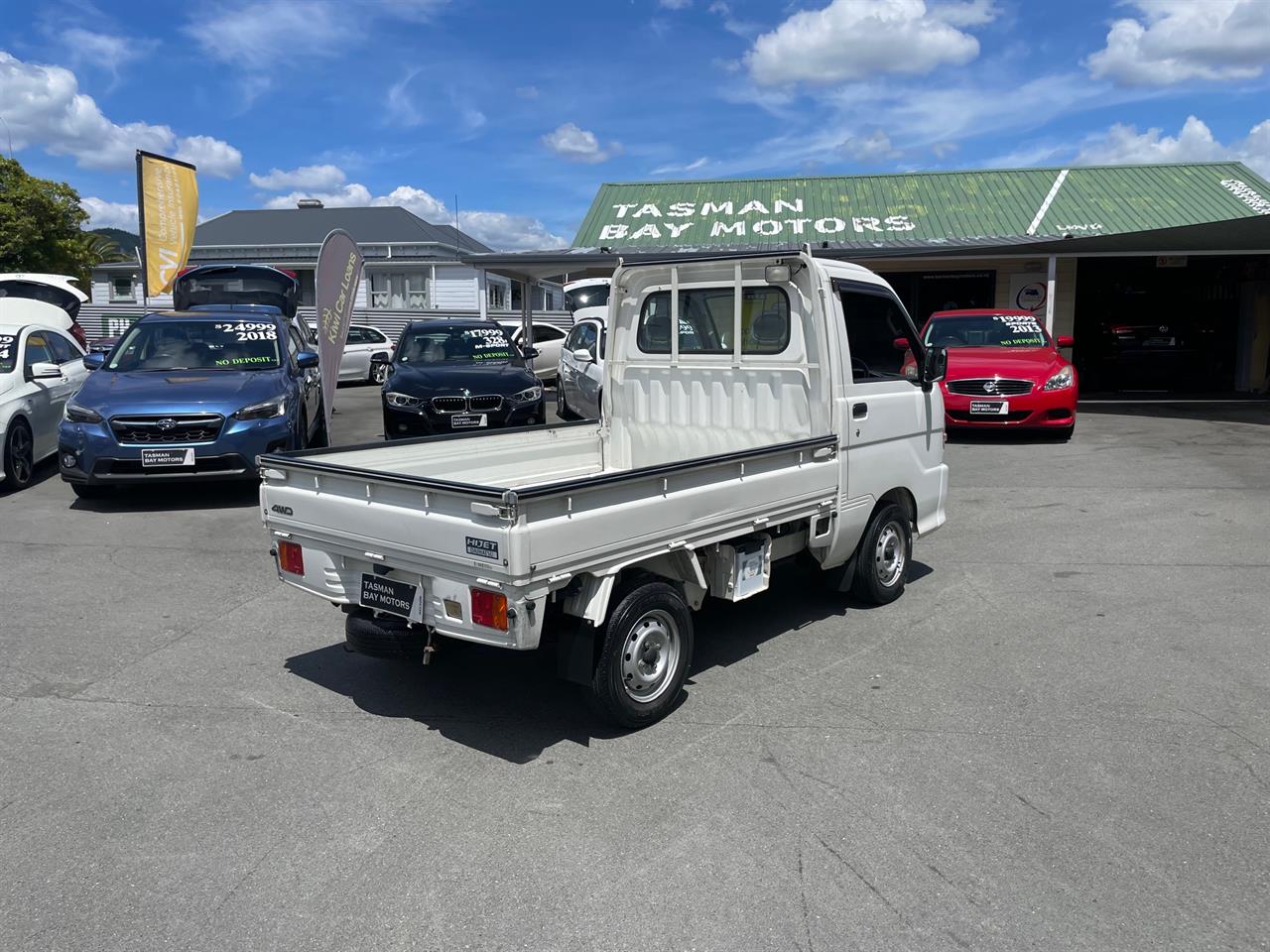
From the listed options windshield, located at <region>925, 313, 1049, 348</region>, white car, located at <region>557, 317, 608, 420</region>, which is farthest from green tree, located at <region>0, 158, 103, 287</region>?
windshield, located at <region>925, 313, 1049, 348</region>

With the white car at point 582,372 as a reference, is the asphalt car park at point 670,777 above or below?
below

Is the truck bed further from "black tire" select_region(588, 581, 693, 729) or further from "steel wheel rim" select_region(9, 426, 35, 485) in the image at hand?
"steel wheel rim" select_region(9, 426, 35, 485)

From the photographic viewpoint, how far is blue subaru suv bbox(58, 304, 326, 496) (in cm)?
870

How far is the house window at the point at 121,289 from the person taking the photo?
39438 mm

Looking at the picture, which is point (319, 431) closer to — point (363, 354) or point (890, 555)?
point (890, 555)

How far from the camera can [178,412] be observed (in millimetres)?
8766

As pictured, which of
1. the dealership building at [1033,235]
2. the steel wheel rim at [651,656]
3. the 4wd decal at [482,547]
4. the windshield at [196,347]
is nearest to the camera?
the 4wd decal at [482,547]

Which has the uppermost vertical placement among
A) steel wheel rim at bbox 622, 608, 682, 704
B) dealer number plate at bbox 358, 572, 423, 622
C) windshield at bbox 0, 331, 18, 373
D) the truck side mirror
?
windshield at bbox 0, 331, 18, 373

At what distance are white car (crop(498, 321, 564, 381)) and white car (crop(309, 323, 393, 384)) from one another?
11.7 ft

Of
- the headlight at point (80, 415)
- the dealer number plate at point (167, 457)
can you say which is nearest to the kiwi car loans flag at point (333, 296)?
the dealer number plate at point (167, 457)

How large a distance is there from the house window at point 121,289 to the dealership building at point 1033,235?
23.8 m

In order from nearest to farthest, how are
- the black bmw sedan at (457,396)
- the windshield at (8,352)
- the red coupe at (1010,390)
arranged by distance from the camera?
1. the windshield at (8,352)
2. the black bmw sedan at (457,396)
3. the red coupe at (1010,390)

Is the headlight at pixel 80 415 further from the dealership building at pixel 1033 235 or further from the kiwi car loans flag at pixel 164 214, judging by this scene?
the dealership building at pixel 1033 235

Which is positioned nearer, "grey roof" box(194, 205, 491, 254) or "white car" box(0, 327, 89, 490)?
"white car" box(0, 327, 89, 490)
